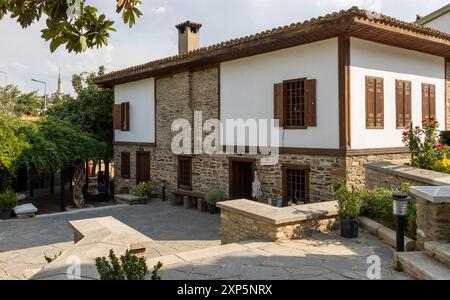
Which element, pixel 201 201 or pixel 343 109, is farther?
pixel 201 201

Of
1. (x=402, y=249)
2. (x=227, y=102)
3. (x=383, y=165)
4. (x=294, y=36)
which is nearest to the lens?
(x=402, y=249)

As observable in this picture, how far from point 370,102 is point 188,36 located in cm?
906

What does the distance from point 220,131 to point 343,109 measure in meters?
4.76

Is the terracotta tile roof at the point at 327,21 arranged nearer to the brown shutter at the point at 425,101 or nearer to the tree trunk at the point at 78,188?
the brown shutter at the point at 425,101

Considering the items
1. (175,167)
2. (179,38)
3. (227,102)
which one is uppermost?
(179,38)

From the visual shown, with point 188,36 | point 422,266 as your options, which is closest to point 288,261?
point 422,266

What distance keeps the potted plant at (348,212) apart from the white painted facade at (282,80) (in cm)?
300

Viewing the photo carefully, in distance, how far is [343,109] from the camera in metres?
9.24

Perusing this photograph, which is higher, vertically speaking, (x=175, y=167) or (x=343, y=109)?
(x=343, y=109)

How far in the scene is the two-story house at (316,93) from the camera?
9.35 m

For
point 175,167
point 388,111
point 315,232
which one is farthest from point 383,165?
point 175,167

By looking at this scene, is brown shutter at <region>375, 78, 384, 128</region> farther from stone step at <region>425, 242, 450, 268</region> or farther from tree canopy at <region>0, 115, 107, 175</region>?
tree canopy at <region>0, 115, 107, 175</region>

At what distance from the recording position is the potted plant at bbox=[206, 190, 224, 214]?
12516 mm
